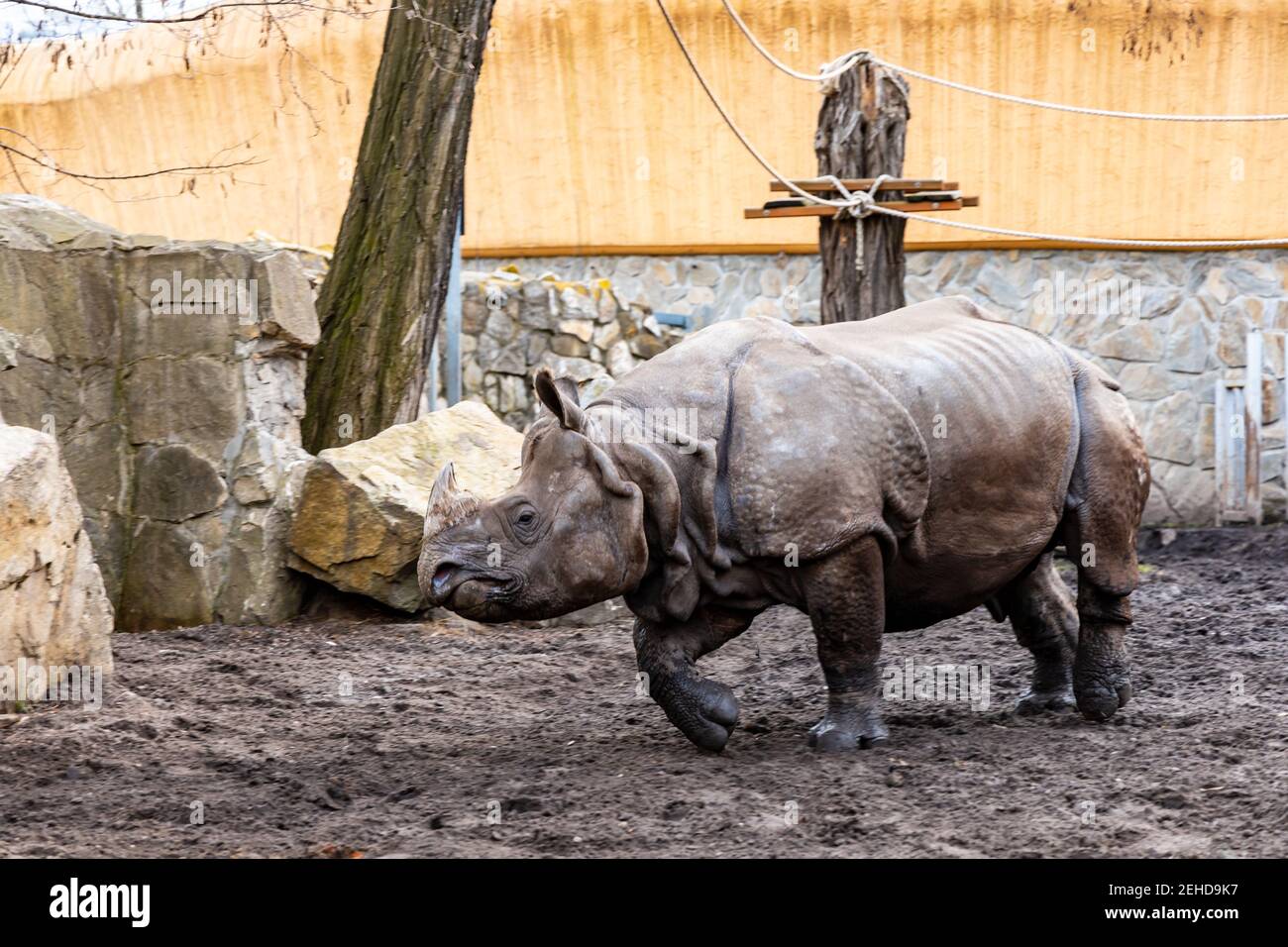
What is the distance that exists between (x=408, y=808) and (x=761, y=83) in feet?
29.8

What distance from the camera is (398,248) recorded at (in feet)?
29.4

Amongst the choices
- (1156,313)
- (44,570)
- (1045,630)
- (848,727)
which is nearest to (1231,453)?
(1156,313)

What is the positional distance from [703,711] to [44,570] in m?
2.51

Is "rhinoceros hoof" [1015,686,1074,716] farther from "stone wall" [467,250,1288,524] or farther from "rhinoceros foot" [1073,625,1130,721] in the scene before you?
"stone wall" [467,250,1288,524]

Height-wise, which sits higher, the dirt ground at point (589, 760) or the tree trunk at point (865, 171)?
the tree trunk at point (865, 171)

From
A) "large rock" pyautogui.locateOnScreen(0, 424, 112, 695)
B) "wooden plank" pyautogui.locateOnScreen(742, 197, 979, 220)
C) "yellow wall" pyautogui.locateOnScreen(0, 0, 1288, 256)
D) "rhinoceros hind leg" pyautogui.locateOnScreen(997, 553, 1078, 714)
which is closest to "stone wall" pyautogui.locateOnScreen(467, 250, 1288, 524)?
"yellow wall" pyautogui.locateOnScreen(0, 0, 1288, 256)

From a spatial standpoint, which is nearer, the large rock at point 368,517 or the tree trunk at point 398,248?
the large rock at point 368,517

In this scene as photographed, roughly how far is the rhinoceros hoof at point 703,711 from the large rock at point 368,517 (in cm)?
276

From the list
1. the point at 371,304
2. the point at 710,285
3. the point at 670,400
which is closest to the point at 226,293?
the point at 371,304

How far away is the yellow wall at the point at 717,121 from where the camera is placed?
12.3m

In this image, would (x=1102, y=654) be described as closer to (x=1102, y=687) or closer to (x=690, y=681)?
(x=1102, y=687)

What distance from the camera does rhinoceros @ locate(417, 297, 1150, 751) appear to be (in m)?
4.93

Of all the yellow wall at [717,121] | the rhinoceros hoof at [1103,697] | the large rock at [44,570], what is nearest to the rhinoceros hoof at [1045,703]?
the rhinoceros hoof at [1103,697]

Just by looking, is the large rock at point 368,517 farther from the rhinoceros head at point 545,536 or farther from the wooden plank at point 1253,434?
the wooden plank at point 1253,434
